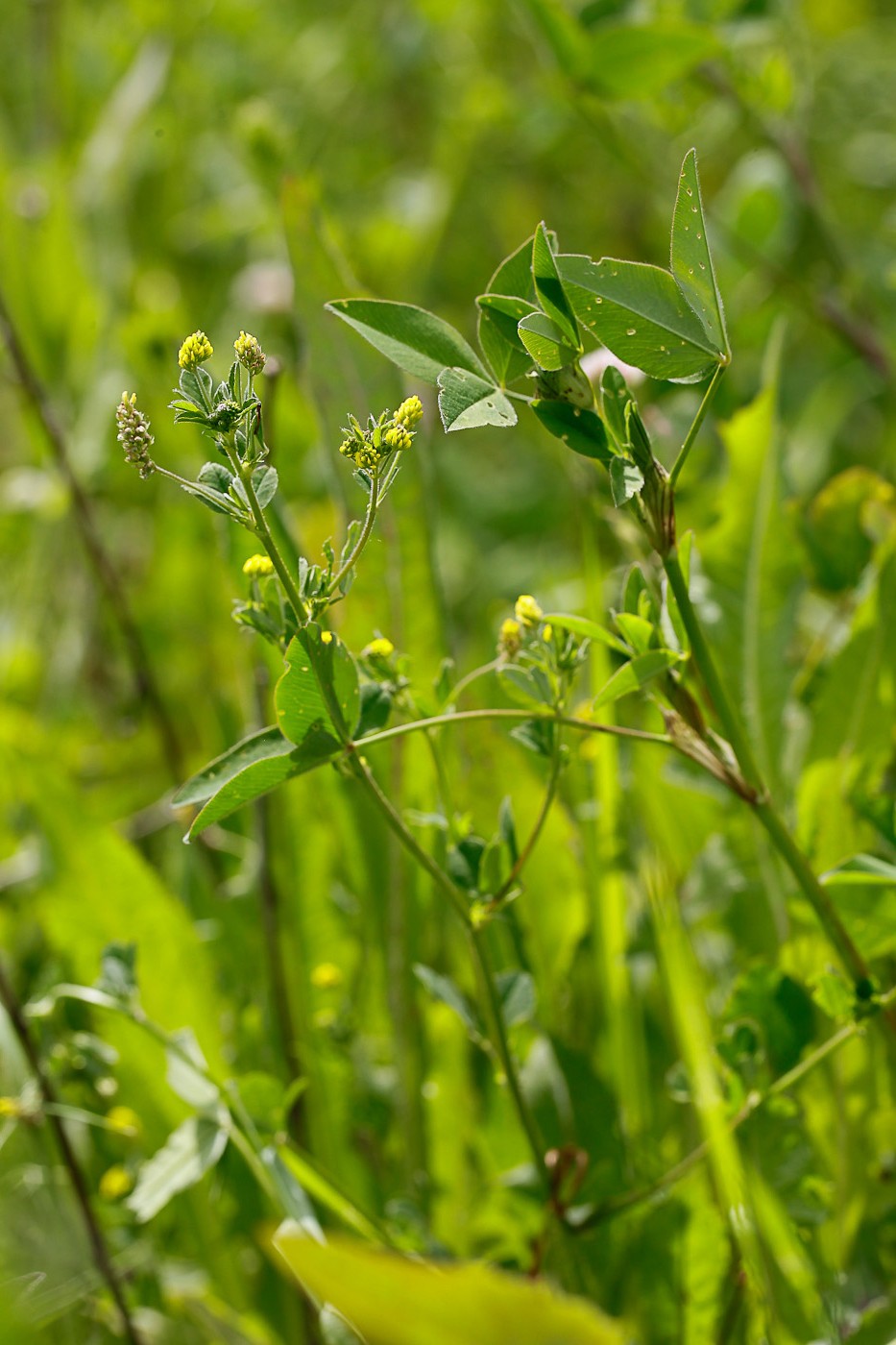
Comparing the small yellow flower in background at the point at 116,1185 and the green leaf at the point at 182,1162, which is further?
the small yellow flower in background at the point at 116,1185

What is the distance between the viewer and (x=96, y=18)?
114 inches

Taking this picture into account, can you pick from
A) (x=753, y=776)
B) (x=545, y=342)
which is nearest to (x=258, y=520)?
(x=545, y=342)

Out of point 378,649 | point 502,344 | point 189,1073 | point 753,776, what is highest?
point 502,344

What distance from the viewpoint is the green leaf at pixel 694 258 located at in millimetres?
475

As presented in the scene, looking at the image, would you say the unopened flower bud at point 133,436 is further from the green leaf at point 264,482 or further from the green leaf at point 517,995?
the green leaf at point 517,995

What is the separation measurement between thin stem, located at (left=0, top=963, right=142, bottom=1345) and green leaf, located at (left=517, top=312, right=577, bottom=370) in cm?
50

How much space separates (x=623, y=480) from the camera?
0.50 meters

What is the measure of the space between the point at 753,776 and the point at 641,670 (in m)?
0.08

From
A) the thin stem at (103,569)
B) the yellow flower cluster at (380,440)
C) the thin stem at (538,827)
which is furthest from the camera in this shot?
the thin stem at (103,569)

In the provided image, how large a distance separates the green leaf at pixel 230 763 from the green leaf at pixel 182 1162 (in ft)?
0.79

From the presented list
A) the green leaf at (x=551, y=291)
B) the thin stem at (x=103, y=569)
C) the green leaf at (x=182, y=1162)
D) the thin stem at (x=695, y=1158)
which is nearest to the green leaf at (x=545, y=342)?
the green leaf at (x=551, y=291)

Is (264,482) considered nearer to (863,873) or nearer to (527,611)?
(527,611)

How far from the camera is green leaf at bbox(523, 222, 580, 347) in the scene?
1.68 feet

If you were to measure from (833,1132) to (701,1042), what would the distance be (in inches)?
5.4
